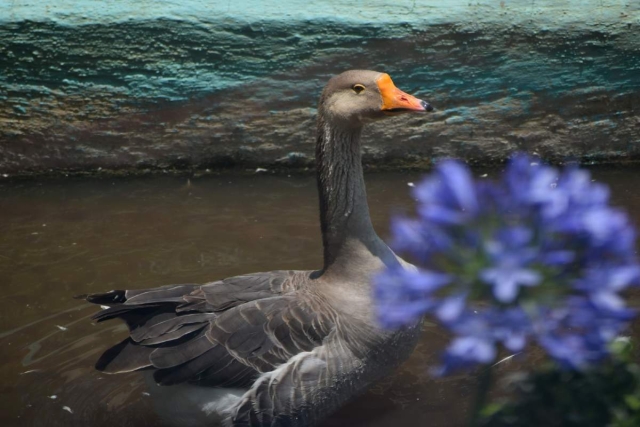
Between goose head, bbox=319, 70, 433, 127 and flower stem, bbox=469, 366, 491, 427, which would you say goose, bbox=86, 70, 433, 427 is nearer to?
goose head, bbox=319, 70, 433, 127

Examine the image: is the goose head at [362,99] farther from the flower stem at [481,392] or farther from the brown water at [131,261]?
the flower stem at [481,392]

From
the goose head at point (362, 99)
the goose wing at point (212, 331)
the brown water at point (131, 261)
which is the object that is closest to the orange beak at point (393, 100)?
the goose head at point (362, 99)

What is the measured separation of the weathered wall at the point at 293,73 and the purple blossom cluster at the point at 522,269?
471cm

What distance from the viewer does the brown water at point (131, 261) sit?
3.53m

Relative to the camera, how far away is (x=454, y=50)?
5.57m

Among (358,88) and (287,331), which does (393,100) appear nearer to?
(358,88)

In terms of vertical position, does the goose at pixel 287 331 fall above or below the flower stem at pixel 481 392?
below

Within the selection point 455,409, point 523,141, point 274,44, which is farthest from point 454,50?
point 455,409

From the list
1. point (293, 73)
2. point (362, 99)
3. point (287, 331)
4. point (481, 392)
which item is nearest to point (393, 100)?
point (362, 99)

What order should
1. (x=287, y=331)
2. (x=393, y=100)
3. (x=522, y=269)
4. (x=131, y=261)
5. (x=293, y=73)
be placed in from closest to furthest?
(x=522, y=269), (x=287, y=331), (x=393, y=100), (x=131, y=261), (x=293, y=73)

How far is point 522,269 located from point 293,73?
15.8 ft

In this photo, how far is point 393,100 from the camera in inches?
130

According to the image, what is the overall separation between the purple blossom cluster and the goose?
229 cm

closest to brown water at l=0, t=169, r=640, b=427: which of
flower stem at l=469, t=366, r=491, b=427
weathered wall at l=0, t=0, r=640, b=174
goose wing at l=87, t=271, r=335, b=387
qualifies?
weathered wall at l=0, t=0, r=640, b=174
